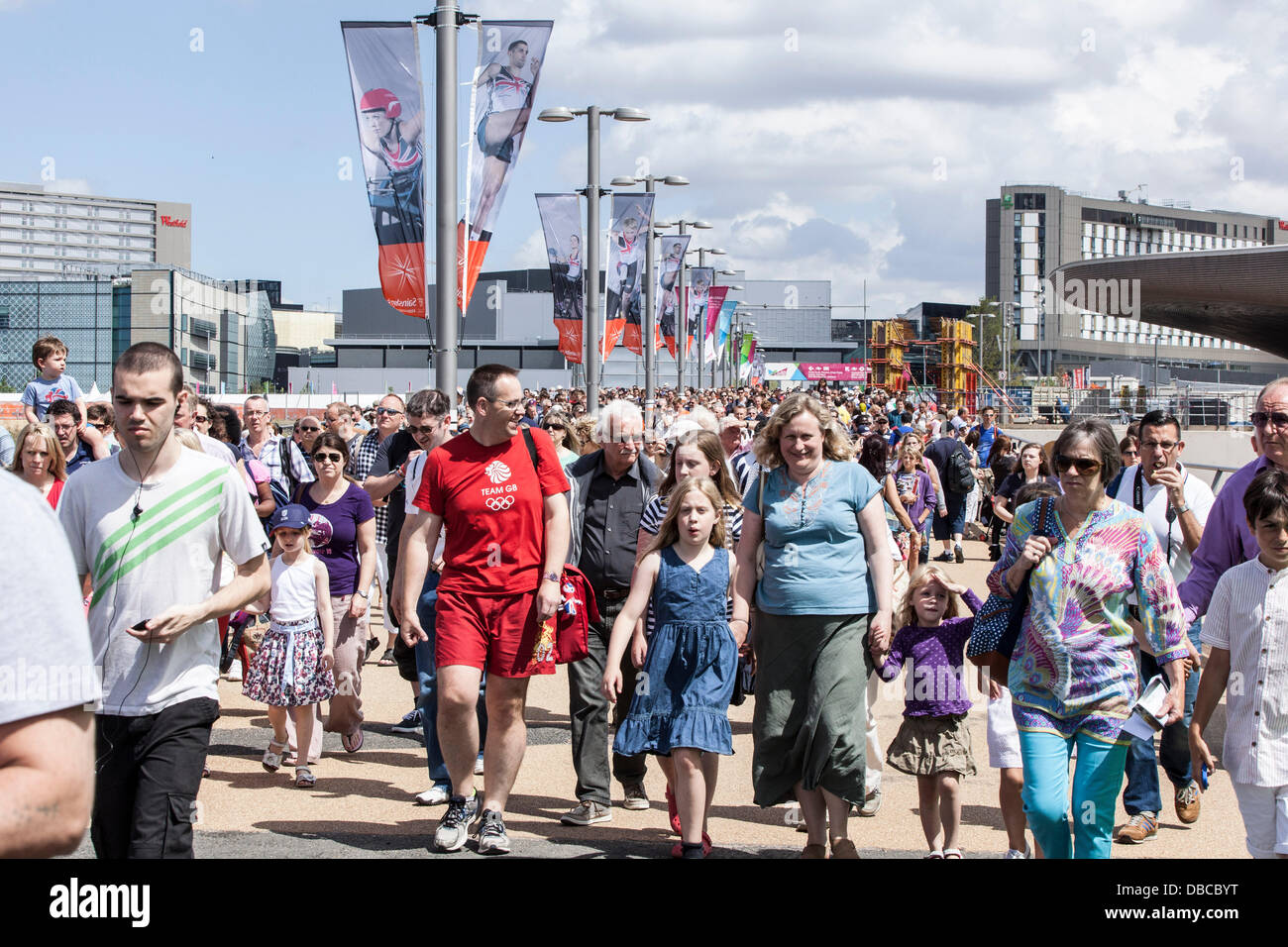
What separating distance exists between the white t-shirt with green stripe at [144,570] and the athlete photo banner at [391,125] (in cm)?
738

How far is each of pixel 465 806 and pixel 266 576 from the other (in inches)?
82.2

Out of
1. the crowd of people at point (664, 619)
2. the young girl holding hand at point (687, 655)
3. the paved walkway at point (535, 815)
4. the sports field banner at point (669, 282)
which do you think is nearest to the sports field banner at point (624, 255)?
the sports field banner at point (669, 282)

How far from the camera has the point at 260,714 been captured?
9219 mm

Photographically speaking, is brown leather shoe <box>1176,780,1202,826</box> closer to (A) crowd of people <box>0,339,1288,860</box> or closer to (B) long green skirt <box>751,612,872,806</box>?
(A) crowd of people <box>0,339,1288,860</box>

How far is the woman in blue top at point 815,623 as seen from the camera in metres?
5.45

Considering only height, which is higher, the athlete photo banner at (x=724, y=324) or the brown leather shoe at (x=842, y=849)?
the athlete photo banner at (x=724, y=324)

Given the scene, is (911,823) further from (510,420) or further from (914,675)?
(510,420)

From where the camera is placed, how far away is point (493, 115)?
40.8ft

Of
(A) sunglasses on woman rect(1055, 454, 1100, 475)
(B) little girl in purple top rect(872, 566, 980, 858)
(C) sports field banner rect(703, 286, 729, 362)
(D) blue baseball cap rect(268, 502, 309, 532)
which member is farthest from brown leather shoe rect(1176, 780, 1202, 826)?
(C) sports field banner rect(703, 286, 729, 362)

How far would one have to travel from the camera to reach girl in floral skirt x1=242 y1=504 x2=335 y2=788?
7254mm

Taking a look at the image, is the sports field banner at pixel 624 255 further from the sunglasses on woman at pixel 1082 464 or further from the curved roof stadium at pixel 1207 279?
the sunglasses on woman at pixel 1082 464

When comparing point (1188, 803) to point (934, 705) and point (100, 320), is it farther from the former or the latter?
point (100, 320)
